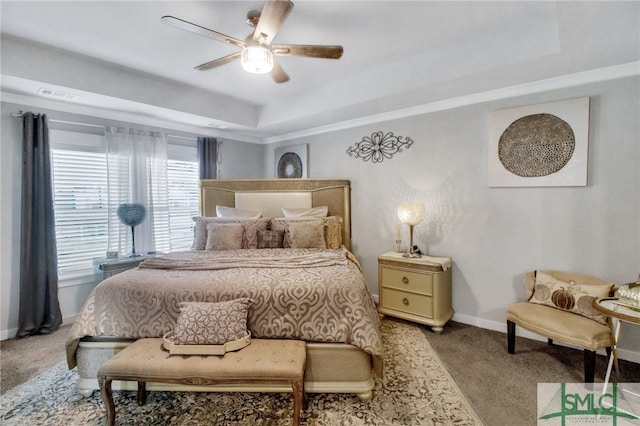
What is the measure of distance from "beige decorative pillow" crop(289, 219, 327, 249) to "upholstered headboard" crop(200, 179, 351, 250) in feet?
2.48

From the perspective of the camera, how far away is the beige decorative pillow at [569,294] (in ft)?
7.39

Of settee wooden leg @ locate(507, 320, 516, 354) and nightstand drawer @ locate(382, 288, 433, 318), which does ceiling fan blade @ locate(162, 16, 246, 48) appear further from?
settee wooden leg @ locate(507, 320, 516, 354)

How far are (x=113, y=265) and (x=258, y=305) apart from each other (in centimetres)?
222

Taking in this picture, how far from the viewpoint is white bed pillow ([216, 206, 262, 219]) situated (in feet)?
12.8

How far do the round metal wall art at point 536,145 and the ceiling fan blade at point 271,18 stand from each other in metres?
2.36

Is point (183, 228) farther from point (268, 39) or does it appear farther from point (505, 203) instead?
point (505, 203)

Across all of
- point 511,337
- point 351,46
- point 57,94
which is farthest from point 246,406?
point 57,94

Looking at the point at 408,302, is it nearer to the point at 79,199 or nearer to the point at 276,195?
the point at 276,195

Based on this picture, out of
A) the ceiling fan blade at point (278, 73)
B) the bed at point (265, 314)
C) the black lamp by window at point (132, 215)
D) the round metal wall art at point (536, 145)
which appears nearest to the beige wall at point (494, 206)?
the round metal wall art at point (536, 145)

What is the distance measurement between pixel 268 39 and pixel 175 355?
2.06 meters

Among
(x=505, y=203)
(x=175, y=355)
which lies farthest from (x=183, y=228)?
(x=505, y=203)

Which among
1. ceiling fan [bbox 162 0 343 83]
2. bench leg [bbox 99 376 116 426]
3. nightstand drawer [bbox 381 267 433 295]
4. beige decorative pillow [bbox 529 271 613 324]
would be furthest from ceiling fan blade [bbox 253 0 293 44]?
beige decorative pillow [bbox 529 271 613 324]

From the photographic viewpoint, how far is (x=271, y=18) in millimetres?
1698

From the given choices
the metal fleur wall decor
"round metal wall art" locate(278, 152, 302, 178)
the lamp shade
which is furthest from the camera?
"round metal wall art" locate(278, 152, 302, 178)
